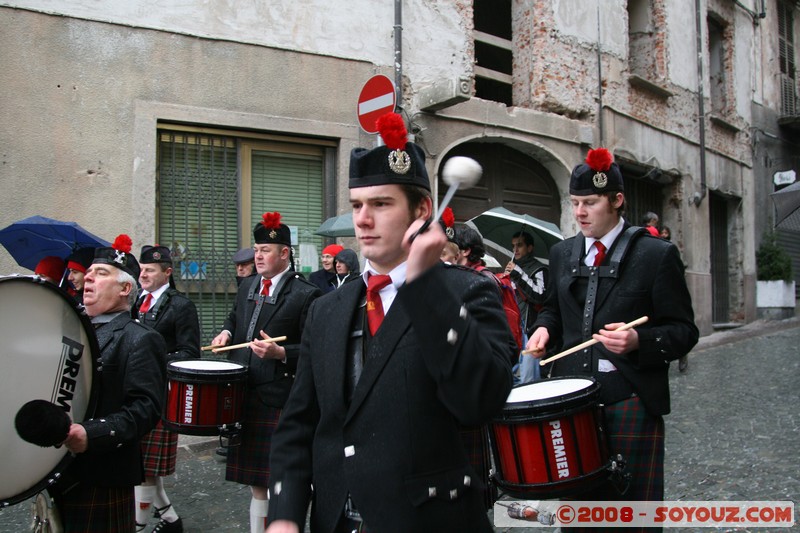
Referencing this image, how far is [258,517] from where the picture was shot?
4.50 meters

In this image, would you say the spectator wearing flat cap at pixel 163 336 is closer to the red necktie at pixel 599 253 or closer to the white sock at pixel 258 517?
the white sock at pixel 258 517

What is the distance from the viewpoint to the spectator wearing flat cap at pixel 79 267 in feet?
18.1

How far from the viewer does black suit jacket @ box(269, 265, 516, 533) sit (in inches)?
66.0

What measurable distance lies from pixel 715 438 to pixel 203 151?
20.3ft

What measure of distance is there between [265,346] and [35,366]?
193 cm

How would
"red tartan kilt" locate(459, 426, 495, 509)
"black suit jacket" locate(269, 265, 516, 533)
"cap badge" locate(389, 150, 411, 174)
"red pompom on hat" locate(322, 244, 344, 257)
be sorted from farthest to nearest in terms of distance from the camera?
1. "red pompom on hat" locate(322, 244, 344, 257)
2. "red tartan kilt" locate(459, 426, 495, 509)
3. "cap badge" locate(389, 150, 411, 174)
4. "black suit jacket" locate(269, 265, 516, 533)

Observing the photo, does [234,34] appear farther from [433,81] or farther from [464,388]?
[464,388]

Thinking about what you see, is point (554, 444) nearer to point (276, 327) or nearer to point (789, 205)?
point (276, 327)

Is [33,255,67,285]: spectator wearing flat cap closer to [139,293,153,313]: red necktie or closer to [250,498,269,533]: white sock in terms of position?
[139,293,153,313]: red necktie

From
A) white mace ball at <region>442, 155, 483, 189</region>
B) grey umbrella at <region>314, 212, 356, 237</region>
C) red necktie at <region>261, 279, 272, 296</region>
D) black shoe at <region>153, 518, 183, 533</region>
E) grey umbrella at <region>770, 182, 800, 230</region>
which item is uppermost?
grey umbrella at <region>770, 182, 800, 230</region>

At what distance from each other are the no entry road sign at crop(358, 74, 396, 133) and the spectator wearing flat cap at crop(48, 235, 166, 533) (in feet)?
12.5

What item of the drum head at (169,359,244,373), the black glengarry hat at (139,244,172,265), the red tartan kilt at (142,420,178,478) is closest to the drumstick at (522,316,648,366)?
the drum head at (169,359,244,373)

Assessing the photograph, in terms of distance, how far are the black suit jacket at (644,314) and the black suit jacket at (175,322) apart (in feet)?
9.60

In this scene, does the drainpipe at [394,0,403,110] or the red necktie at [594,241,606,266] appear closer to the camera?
the red necktie at [594,241,606,266]
